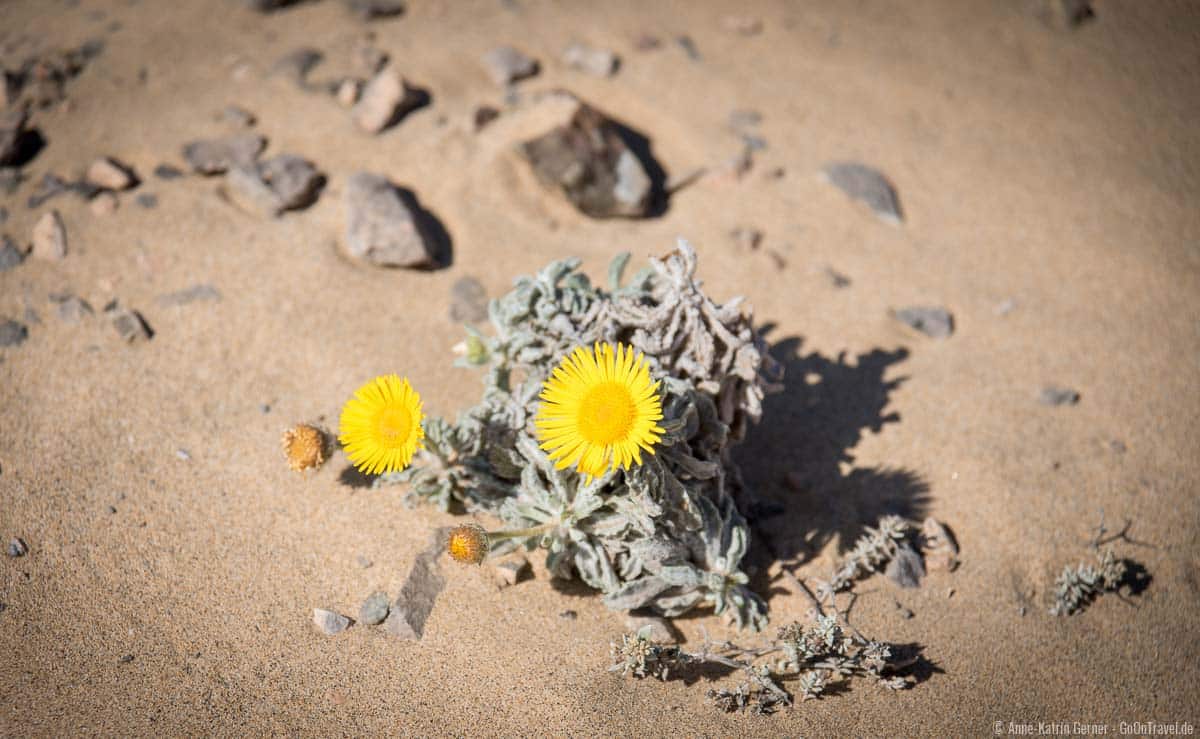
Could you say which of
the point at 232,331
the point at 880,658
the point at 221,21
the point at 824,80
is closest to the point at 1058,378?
the point at 880,658

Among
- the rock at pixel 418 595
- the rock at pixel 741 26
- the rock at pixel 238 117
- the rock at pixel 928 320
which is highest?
→ the rock at pixel 741 26

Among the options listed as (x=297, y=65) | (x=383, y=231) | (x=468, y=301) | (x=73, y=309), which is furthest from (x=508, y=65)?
(x=73, y=309)

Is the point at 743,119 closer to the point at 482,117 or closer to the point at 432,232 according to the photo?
the point at 482,117

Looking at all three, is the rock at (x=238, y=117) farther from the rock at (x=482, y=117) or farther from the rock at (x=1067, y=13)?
the rock at (x=1067, y=13)

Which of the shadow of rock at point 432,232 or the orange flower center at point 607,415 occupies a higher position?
the orange flower center at point 607,415

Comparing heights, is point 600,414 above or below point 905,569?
above

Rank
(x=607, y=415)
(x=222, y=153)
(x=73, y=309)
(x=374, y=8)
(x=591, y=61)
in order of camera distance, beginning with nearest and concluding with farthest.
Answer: (x=607, y=415)
(x=73, y=309)
(x=222, y=153)
(x=591, y=61)
(x=374, y=8)

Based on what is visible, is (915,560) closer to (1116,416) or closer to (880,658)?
(880,658)

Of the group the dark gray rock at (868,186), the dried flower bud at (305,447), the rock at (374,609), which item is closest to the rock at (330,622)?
the rock at (374,609)
